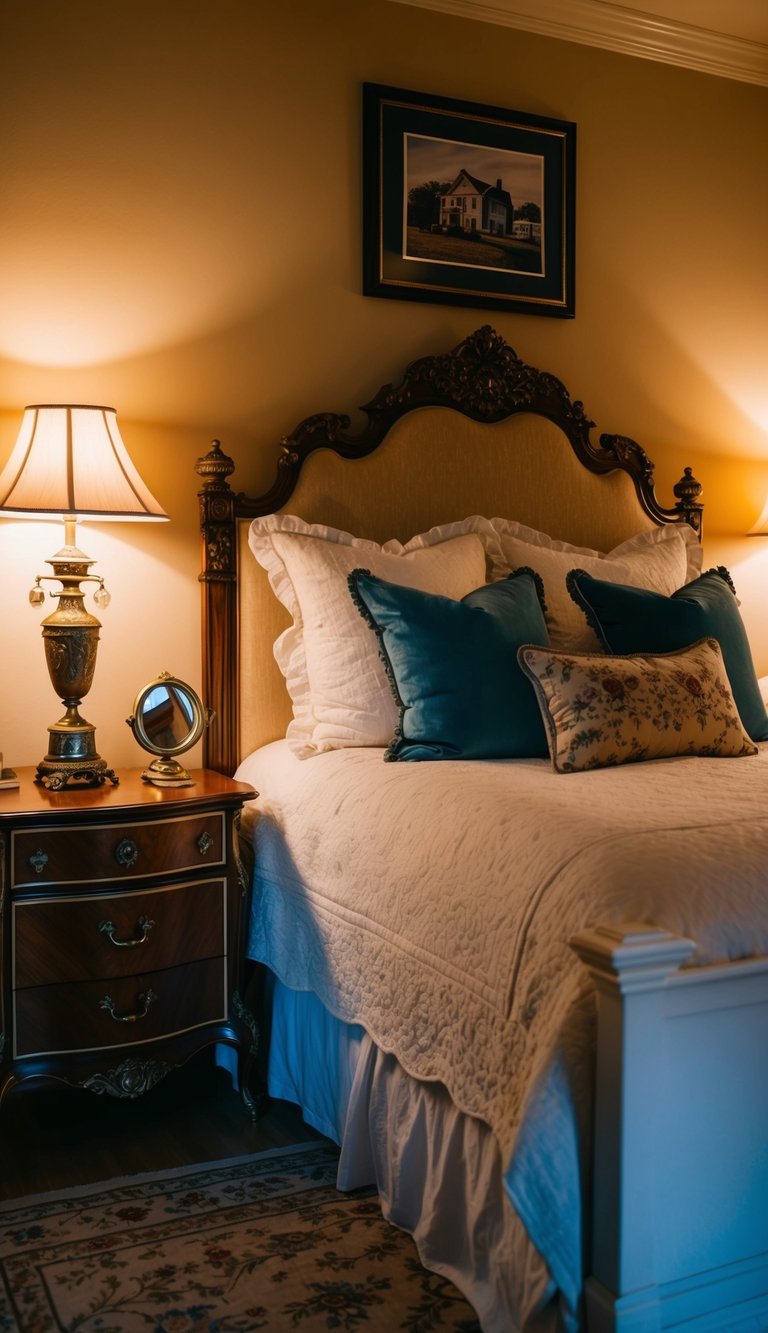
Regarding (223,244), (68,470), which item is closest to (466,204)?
(223,244)

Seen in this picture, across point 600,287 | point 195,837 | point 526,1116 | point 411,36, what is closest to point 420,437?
point 600,287

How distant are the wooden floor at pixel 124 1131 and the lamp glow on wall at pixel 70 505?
726mm

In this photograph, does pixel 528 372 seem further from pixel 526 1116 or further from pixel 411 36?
pixel 526 1116

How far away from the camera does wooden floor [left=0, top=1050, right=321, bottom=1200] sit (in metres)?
2.31

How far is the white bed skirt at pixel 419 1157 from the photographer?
164 cm

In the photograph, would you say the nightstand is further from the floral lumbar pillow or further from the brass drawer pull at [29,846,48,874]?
the floral lumbar pillow

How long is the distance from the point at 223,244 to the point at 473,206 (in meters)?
0.79

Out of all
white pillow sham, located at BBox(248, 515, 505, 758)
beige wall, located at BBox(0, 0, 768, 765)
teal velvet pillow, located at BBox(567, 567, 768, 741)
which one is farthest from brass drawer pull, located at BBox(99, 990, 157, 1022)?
teal velvet pillow, located at BBox(567, 567, 768, 741)

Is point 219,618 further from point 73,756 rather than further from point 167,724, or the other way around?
point 73,756

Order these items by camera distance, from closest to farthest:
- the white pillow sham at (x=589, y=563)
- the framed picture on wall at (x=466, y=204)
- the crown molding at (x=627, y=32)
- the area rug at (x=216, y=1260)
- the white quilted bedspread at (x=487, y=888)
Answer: the white quilted bedspread at (x=487, y=888)
the area rug at (x=216, y=1260)
the white pillow sham at (x=589, y=563)
the framed picture on wall at (x=466, y=204)
the crown molding at (x=627, y=32)

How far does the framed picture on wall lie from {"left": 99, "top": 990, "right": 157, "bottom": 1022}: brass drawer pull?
1.99 metres

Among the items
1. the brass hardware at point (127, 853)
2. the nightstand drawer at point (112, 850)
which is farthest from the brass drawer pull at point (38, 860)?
the brass hardware at point (127, 853)

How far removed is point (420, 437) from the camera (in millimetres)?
3277

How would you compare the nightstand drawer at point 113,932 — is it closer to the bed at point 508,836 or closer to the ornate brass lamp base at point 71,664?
the bed at point 508,836
